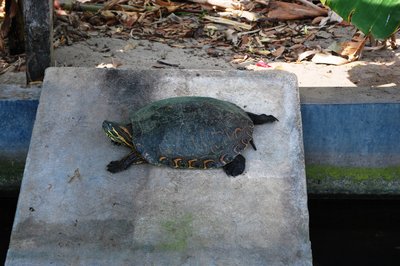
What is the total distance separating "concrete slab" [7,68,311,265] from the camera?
3.95 metres

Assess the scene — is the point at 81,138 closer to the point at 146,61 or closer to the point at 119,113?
the point at 119,113

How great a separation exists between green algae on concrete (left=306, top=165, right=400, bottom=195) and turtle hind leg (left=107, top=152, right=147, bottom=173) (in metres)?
1.38

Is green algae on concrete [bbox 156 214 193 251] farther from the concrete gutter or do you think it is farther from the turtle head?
the concrete gutter

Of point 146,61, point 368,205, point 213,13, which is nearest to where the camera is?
point 368,205

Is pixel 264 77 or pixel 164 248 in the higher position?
pixel 264 77

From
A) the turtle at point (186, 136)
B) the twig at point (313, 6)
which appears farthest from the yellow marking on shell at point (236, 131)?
the twig at point (313, 6)

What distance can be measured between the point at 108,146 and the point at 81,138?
0.21 meters

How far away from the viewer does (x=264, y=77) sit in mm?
5074

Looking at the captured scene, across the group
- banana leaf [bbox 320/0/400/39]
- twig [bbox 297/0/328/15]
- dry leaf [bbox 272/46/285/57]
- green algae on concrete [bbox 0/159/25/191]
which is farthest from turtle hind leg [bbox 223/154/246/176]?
twig [bbox 297/0/328/15]

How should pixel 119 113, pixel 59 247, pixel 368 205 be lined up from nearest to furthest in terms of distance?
pixel 59 247 < pixel 119 113 < pixel 368 205

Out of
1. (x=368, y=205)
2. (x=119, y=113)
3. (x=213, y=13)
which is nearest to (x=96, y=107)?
(x=119, y=113)

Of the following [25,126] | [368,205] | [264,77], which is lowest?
[368,205]

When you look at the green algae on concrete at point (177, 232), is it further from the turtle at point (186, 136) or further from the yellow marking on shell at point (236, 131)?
the yellow marking on shell at point (236, 131)

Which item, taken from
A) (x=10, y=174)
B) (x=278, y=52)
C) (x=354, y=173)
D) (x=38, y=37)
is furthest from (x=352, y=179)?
(x=38, y=37)
